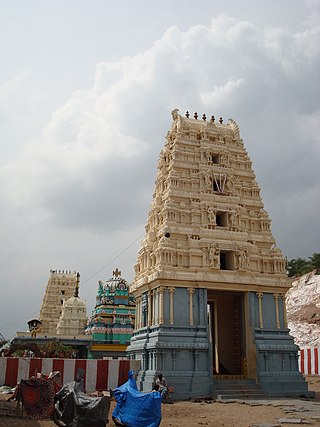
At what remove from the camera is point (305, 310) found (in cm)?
4697

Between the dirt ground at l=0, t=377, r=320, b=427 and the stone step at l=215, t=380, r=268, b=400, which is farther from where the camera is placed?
the stone step at l=215, t=380, r=268, b=400

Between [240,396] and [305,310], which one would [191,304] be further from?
[305,310]

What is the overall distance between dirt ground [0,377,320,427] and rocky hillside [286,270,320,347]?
85.4 ft

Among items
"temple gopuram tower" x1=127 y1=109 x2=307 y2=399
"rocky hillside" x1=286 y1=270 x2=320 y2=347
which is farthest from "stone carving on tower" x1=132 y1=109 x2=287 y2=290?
"rocky hillside" x1=286 y1=270 x2=320 y2=347

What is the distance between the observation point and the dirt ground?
12469 millimetres

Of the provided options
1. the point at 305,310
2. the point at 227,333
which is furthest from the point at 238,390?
the point at 305,310

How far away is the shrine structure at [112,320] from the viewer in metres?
47.7

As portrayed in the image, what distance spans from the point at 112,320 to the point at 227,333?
2673 cm

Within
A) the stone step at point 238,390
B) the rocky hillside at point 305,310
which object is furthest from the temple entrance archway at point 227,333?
the rocky hillside at point 305,310

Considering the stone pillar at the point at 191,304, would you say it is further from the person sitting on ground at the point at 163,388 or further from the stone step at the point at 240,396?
the stone step at the point at 240,396

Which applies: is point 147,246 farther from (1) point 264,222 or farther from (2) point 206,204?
(1) point 264,222

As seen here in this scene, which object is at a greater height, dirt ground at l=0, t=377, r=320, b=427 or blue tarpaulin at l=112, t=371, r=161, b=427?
blue tarpaulin at l=112, t=371, r=161, b=427

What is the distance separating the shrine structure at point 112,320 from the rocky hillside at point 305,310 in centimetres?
1738

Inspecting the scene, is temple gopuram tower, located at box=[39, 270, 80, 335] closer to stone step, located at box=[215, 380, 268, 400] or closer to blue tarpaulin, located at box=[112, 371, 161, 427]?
stone step, located at box=[215, 380, 268, 400]
